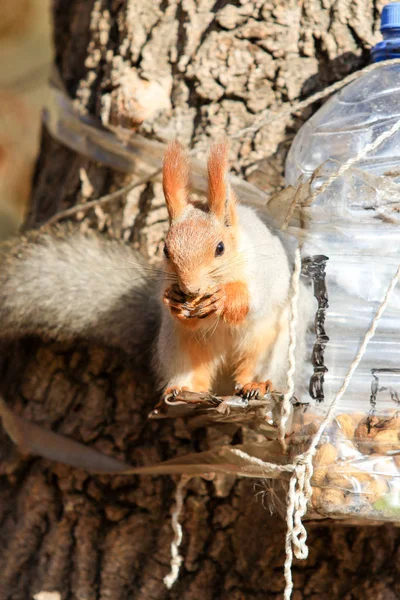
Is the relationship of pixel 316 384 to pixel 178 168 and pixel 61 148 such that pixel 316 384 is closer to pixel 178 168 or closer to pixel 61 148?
pixel 178 168

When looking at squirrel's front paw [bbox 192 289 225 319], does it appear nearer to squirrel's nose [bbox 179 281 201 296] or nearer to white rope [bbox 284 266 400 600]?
squirrel's nose [bbox 179 281 201 296]

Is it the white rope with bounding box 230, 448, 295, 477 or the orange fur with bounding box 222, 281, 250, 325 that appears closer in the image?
the white rope with bounding box 230, 448, 295, 477

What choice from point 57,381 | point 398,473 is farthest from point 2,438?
point 398,473

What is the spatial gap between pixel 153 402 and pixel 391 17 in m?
0.76

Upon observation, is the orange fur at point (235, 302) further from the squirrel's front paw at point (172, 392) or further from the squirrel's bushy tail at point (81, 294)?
the squirrel's bushy tail at point (81, 294)

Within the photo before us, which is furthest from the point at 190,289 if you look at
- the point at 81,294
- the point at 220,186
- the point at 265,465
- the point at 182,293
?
the point at 81,294

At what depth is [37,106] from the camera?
12.1 ft

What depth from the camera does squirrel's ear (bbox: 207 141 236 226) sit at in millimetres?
1148

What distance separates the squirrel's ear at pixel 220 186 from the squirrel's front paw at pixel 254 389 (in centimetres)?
24

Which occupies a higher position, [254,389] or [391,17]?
[391,17]

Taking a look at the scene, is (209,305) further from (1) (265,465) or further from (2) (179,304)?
(1) (265,465)

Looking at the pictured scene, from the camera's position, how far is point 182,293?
1.16 m

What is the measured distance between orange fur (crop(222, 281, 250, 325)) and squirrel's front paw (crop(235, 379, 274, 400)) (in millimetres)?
97

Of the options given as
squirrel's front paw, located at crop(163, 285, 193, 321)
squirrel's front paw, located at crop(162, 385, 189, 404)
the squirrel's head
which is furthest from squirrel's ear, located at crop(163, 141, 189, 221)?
squirrel's front paw, located at crop(162, 385, 189, 404)
